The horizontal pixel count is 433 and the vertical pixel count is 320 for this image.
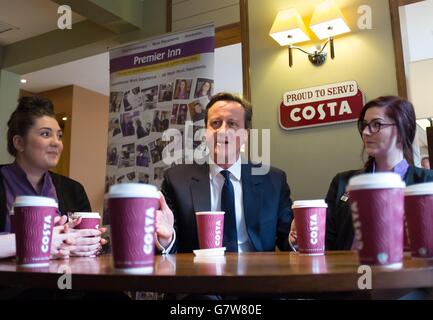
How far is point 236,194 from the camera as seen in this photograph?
6.11 ft

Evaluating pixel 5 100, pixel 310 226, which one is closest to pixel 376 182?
pixel 310 226

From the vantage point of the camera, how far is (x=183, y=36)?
3438mm

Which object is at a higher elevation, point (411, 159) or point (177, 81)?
point (177, 81)

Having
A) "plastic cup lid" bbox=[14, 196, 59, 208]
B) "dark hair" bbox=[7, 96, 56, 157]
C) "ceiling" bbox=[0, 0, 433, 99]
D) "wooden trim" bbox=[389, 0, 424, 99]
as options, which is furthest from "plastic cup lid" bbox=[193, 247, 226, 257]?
"ceiling" bbox=[0, 0, 433, 99]

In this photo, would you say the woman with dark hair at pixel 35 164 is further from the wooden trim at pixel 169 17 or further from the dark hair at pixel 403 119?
the wooden trim at pixel 169 17

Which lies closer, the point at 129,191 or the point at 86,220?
the point at 129,191

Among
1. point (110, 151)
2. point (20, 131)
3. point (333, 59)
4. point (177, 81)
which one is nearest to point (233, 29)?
point (177, 81)

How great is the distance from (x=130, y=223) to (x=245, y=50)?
286 cm

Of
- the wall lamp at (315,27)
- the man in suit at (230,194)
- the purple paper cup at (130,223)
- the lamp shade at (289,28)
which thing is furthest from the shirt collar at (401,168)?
the lamp shade at (289,28)

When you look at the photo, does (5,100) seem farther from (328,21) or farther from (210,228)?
(210,228)

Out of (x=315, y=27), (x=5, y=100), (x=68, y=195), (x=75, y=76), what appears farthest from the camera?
(x=75, y=76)

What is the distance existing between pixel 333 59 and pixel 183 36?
4.00ft

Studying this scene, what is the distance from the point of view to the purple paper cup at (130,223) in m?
0.73

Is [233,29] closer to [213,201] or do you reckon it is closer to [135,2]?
[135,2]
